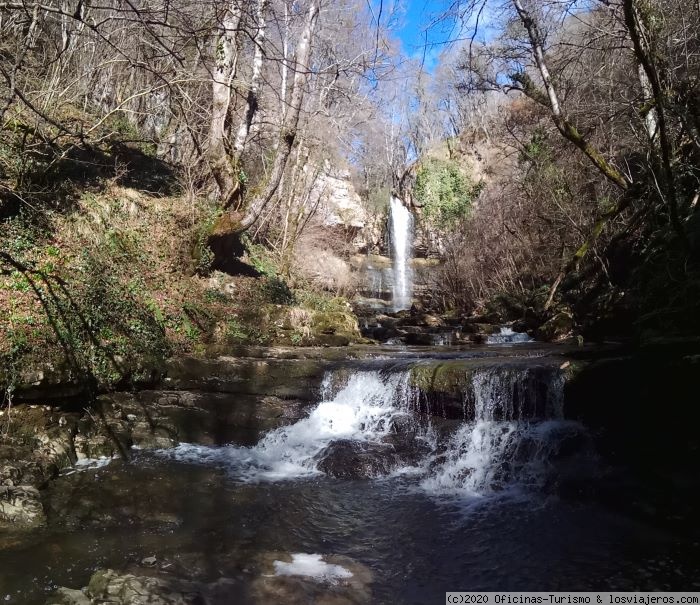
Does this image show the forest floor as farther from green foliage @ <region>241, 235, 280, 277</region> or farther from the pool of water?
the pool of water

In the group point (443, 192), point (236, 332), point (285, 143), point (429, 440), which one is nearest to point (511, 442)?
point (429, 440)

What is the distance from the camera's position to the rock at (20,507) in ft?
15.4

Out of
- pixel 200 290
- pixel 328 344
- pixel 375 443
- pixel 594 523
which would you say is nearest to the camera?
pixel 594 523

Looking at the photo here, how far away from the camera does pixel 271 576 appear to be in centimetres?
397

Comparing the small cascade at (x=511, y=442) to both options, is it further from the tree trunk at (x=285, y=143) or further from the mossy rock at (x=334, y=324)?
the tree trunk at (x=285, y=143)

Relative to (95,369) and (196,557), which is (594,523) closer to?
(196,557)

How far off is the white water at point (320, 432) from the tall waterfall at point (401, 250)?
12.9m

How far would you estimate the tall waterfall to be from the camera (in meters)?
22.5

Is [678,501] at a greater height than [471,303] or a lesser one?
lesser

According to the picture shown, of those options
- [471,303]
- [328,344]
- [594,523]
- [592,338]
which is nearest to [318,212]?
[471,303]

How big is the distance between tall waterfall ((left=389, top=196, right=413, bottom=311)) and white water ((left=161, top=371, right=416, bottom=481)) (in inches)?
508

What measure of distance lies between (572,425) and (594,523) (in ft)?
5.61

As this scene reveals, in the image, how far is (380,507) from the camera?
218 inches

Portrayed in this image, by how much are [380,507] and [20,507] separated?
3543 millimetres
